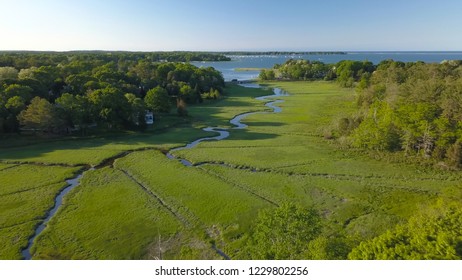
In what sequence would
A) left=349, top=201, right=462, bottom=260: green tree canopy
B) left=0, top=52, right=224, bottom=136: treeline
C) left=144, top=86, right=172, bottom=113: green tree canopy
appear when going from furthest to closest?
left=144, top=86, right=172, bottom=113: green tree canopy < left=0, top=52, right=224, bottom=136: treeline < left=349, top=201, right=462, bottom=260: green tree canopy

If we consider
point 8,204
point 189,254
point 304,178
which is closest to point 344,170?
point 304,178

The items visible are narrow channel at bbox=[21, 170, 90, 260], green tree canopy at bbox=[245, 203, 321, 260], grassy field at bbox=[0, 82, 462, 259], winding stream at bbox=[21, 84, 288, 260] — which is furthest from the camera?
grassy field at bbox=[0, 82, 462, 259]

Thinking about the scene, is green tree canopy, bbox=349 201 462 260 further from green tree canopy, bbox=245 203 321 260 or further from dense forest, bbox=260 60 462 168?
dense forest, bbox=260 60 462 168

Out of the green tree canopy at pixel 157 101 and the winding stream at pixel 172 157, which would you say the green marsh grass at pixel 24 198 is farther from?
the green tree canopy at pixel 157 101

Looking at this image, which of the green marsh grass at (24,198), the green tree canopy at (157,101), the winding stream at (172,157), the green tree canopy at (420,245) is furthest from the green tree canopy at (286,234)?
the green tree canopy at (157,101)

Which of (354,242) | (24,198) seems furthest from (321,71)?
(354,242)

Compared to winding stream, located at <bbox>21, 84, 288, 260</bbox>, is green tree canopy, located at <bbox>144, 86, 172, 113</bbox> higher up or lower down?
higher up

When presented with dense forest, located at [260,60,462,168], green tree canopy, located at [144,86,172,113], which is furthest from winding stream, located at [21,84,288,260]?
dense forest, located at [260,60,462,168]

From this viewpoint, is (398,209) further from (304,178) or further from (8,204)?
(8,204)

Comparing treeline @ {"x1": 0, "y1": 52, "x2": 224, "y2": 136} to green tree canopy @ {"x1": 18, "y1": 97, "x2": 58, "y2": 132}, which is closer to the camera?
green tree canopy @ {"x1": 18, "y1": 97, "x2": 58, "y2": 132}
